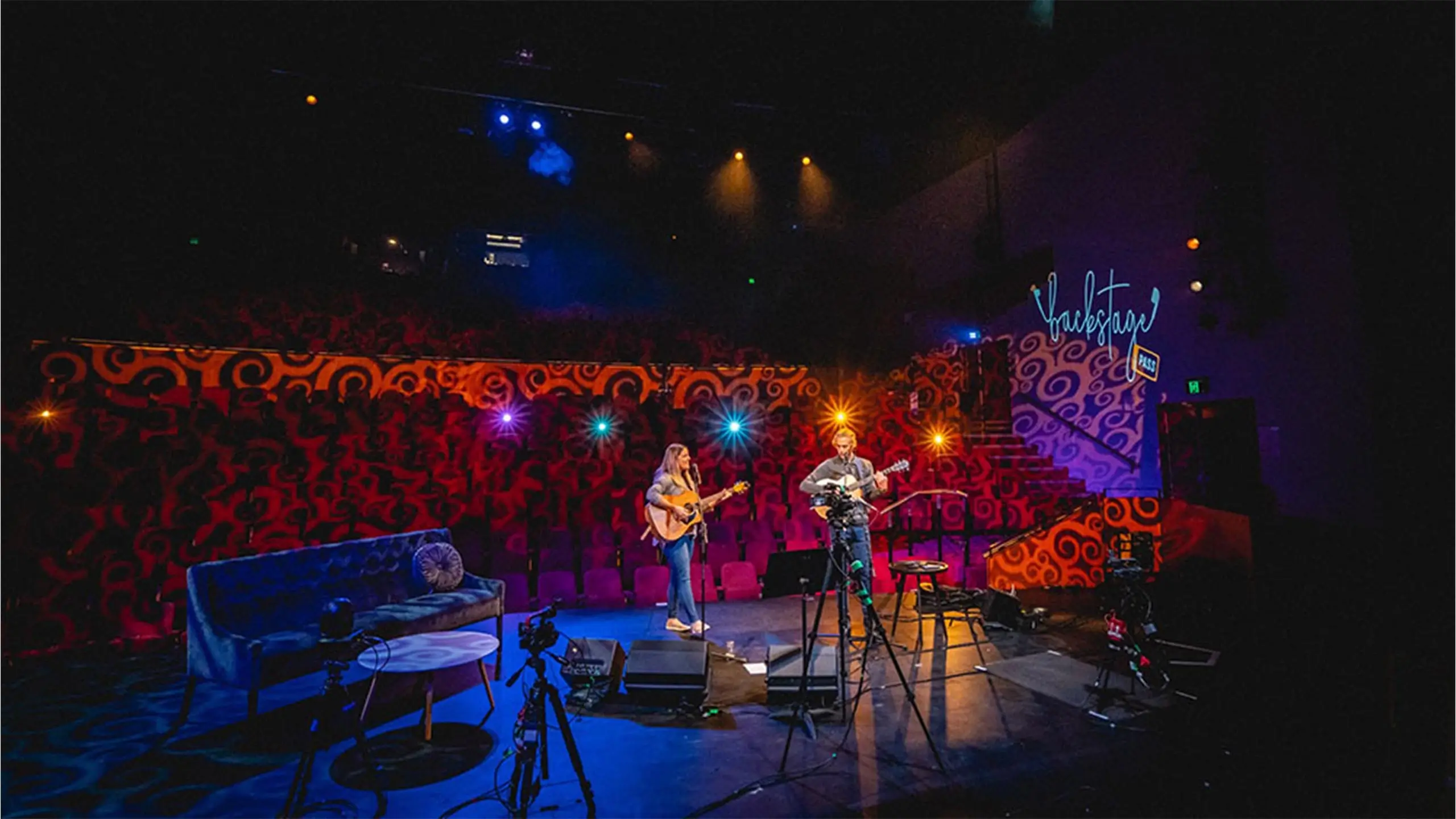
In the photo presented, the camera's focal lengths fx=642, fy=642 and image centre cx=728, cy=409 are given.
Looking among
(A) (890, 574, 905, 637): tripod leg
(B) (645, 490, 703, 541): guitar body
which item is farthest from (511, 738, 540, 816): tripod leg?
(A) (890, 574, 905, 637): tripod leg

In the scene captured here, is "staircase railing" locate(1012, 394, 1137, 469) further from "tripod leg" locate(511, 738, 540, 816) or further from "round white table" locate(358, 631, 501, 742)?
"tripod leg" locate(511, 738, 540, 816)

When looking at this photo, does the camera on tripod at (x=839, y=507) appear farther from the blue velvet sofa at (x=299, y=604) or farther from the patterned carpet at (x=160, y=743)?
the blue velvet sofa at (x=299, y=604)

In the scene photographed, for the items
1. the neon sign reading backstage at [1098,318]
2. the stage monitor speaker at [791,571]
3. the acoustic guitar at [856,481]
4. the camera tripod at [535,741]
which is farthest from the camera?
the neon sign reading backstage at [1098,318]

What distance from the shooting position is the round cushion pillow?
5699mm

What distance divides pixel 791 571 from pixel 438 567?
3377 mm

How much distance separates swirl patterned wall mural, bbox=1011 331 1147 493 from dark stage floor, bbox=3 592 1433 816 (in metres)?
4.94

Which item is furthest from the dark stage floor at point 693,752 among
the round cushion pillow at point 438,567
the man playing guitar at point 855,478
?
the man playing guitar at point 855,478

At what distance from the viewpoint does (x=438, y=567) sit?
5.77 m

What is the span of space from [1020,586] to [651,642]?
5.45m

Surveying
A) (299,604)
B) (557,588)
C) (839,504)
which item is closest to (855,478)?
(839,504)

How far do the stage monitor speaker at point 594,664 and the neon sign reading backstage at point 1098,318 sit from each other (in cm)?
826

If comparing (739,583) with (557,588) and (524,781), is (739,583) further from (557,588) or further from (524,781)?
(524,781)

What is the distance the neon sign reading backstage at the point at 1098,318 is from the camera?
9.08 m

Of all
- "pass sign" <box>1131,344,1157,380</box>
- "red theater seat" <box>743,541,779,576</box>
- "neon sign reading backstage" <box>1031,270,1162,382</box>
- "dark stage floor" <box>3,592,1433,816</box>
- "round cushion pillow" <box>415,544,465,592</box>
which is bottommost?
"dark stage floor" <box>3,592,1433,816</box>
